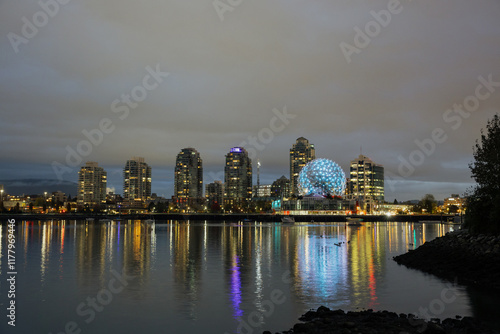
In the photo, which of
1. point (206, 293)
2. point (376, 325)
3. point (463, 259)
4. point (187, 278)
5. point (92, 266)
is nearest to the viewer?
point (376, 325)

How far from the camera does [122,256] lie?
45750 mm

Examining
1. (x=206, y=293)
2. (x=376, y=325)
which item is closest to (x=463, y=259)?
(x=206, y=293)

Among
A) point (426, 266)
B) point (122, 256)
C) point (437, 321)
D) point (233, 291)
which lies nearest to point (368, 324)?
point (437, 321)

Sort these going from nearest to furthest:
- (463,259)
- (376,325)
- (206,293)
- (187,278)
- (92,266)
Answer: (376,325)
(206,293)
(187,278)
(463,259)
(92,266)

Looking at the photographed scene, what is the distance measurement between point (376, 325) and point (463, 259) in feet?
63.9

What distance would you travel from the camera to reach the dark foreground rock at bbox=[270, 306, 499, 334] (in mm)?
17062

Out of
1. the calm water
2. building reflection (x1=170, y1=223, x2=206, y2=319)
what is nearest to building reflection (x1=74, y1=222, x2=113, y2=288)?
the calm water

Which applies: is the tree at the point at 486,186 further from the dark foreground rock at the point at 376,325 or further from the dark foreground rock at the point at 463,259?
the dark foreground rock at the point at 376,325

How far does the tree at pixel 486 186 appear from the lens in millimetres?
38469

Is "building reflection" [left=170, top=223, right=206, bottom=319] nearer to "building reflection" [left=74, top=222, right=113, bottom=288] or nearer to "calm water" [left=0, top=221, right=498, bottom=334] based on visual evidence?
"calm water" [left=0, top=221, right=498, bottom=334]

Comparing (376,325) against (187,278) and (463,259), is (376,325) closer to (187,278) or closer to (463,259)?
(187,278)

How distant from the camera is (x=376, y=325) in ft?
58.3

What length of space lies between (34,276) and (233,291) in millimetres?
15039

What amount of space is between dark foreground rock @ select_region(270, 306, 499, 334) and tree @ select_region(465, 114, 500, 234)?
2068 cm
